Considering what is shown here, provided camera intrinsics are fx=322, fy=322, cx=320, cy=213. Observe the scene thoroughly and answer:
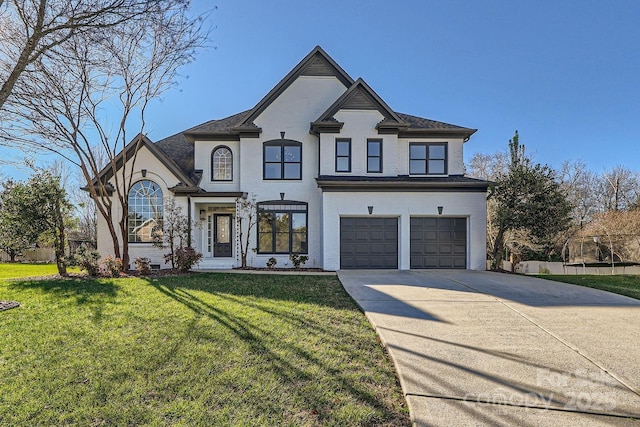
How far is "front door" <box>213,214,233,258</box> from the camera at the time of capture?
1730 cm

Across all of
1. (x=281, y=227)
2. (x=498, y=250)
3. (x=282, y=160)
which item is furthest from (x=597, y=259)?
(x=282, y=160)

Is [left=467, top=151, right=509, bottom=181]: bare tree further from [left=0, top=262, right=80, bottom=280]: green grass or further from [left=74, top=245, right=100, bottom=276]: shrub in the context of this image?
[left=0, top=262, right=80, bottom=280]: green grass

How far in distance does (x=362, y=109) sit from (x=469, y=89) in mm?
8937

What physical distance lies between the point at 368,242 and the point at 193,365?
11414 millimetres

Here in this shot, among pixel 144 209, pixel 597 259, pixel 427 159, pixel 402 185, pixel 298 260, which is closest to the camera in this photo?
pixel 402 185

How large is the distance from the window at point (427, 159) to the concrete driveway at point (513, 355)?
343 inches

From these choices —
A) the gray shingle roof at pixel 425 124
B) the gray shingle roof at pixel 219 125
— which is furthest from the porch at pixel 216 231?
the gray shingle roof at pixel 425 124

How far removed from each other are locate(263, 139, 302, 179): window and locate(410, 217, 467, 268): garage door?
6.29m

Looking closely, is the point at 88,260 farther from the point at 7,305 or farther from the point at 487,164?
the point at 487,164

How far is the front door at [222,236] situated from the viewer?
17.3 meters

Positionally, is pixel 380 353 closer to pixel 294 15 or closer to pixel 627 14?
pixel 294 15

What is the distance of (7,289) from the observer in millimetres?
9156

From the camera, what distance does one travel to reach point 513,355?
15.3 ft

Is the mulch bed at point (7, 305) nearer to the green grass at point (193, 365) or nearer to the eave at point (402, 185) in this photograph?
the green grass at point (193, 365)
